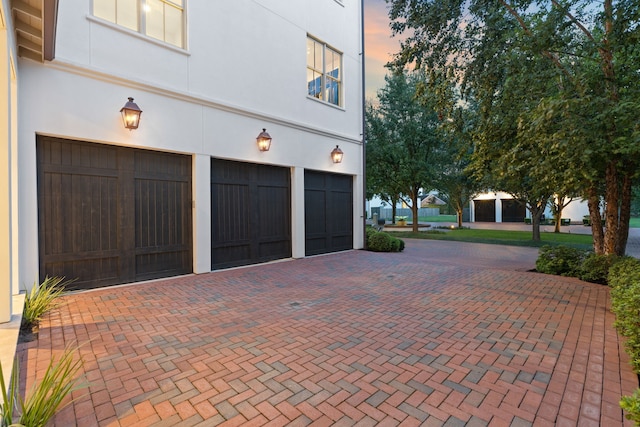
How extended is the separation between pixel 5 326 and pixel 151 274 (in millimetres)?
2695

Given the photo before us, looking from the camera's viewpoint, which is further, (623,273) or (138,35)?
→ (138,35)

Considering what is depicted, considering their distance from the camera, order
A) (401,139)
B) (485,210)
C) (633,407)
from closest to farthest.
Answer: (633,407) → (401,139) → (485,210)

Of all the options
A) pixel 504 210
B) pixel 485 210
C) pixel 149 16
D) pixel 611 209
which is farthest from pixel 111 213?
pixel 485 210

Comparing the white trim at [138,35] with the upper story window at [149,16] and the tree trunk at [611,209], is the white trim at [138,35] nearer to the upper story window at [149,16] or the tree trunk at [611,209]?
the upper story window at [149,16]

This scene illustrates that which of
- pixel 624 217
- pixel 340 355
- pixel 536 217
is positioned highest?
pixel 624 217

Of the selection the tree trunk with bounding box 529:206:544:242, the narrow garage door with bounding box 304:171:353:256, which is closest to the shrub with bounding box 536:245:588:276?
the narrow garage door with bounding box 304:171:353:256

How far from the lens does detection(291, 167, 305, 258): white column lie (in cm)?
852

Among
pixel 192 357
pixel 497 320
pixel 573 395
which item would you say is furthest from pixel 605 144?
pixel 192 357

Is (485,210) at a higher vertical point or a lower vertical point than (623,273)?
higher

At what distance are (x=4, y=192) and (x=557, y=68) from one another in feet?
28.1

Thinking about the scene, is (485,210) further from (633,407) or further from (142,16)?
(633,407)

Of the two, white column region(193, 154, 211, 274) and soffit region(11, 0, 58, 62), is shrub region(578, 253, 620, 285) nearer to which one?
white column region(193, 154, 211, 274)

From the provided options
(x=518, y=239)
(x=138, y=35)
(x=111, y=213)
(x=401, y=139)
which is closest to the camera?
(x=111, y=213)

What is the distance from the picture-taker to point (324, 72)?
9.67 metres
